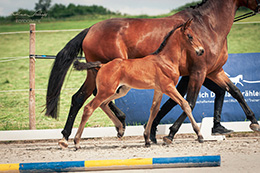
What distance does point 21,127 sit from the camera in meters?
6.77

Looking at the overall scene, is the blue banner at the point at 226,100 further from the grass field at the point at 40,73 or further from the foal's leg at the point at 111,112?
the grass field at the point at 40,73

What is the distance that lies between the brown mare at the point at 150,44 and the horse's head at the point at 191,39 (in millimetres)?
310

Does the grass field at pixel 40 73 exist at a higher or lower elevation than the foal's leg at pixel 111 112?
lower

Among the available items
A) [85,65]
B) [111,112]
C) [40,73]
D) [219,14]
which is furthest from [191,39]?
[40,73]

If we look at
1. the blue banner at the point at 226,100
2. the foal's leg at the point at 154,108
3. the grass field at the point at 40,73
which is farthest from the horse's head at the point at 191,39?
the grass field at the point at 40,73

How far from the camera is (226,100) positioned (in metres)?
5.97

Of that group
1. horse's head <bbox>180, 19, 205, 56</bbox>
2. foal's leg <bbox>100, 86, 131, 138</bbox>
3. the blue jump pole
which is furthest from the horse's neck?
the blue jump pole

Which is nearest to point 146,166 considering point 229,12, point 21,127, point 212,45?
point 212,45

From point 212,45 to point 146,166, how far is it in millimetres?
2150

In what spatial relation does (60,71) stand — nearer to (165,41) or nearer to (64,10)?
(165,41)

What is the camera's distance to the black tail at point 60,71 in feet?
16.8

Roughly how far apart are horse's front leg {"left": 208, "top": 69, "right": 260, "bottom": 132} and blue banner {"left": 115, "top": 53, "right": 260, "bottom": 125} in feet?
2.88

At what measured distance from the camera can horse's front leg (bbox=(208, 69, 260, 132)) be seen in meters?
4.99

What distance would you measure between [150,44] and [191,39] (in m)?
0.65
